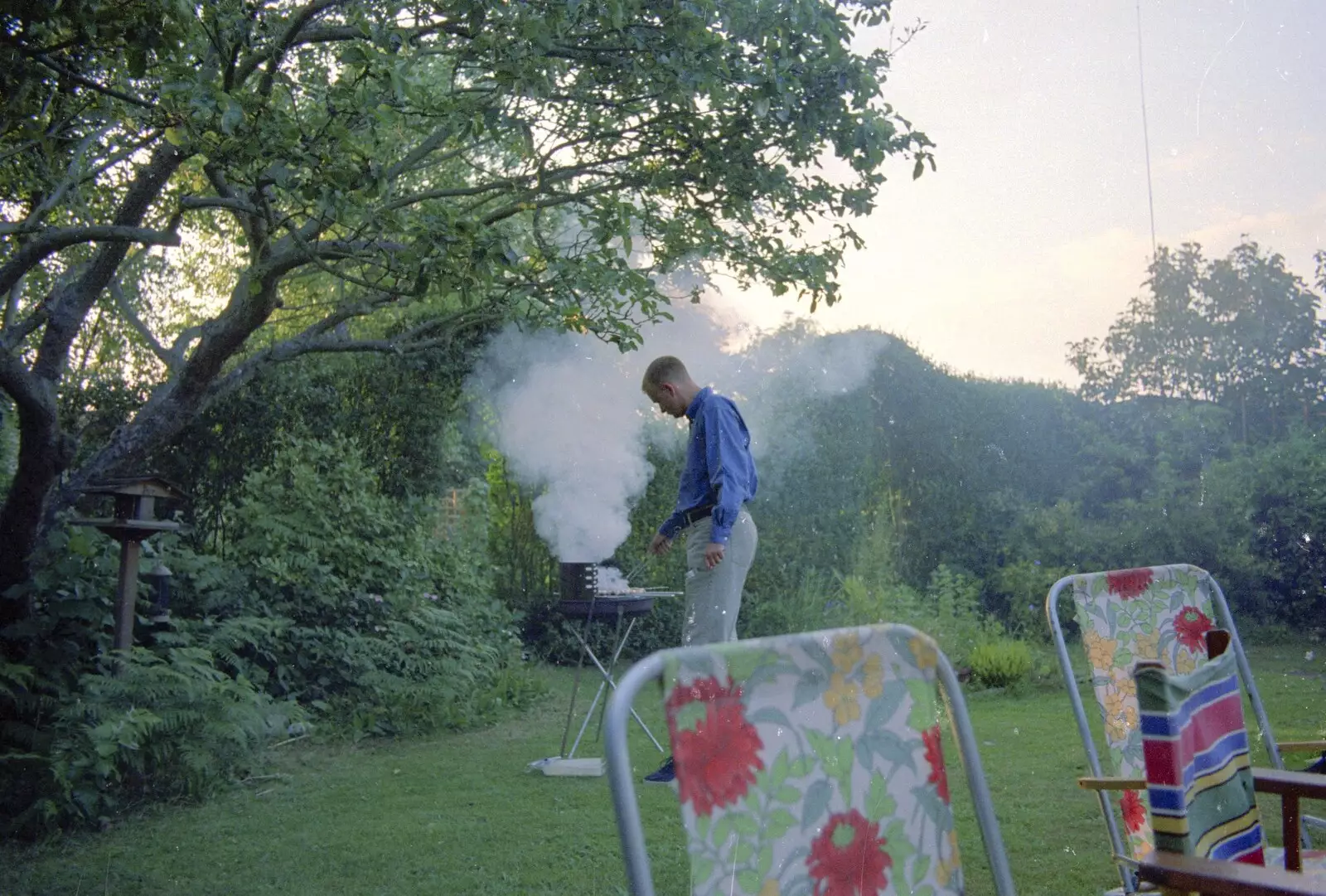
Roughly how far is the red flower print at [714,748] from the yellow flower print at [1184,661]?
Answer: 1865mm

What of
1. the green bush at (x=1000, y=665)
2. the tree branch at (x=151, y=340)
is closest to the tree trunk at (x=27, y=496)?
the tree branch at (x=151, y=340)

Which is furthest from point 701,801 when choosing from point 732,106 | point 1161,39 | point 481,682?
point 1161,39

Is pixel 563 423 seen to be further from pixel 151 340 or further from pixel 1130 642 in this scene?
pixel 1130 642

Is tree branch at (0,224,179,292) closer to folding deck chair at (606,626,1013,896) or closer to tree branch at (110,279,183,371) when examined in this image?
tree branch at (110,279,183,371)

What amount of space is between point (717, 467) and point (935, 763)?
120 inches

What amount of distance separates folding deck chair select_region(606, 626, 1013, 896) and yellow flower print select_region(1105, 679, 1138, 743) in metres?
1.24

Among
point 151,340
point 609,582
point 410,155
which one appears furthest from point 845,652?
point 151,340

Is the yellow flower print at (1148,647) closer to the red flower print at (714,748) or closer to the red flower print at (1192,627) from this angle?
the red flower print at (1192,627)

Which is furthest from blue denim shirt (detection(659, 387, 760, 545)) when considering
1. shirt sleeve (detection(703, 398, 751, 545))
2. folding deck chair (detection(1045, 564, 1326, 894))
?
folding deck chair (detection(1045, 564, 1326, 894))

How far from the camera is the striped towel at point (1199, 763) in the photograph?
5.02ft

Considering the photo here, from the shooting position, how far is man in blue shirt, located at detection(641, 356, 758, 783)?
456cm

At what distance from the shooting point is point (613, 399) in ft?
29.3

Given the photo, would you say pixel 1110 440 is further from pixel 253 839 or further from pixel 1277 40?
pixel 253 839

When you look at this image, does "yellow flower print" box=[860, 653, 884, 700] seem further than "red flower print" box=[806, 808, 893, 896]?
Yes
